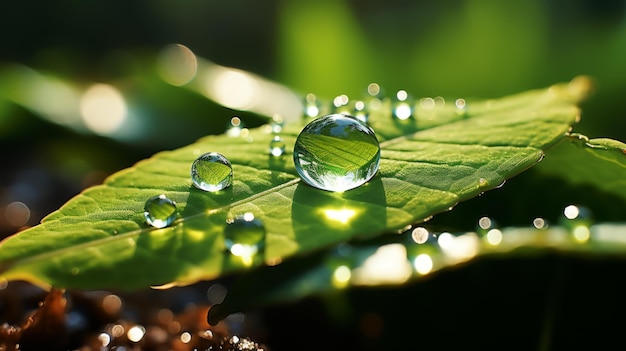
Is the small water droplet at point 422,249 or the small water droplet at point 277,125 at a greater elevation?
the small water droplet at point 277,125

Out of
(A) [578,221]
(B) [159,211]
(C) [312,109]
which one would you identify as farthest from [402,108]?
(B) [159,211]

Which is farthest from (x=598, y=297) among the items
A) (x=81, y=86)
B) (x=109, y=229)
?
(x=81, y=86)

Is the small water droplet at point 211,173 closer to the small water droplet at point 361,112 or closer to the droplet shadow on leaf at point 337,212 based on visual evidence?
the droplet shadow on leaf at point 337,212

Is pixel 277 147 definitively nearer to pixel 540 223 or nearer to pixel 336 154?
pixel 336 154

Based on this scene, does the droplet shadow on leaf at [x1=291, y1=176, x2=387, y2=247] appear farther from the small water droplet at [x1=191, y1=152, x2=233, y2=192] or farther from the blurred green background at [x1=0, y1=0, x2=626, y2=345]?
the blurred green background at [x1=0, y1=0, x2=626, y2=345]

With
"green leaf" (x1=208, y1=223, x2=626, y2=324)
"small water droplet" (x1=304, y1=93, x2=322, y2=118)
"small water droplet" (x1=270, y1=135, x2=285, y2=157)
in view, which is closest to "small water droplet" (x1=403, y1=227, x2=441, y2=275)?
"green leaf" (x1=208, y1=223, x2=626, y2=324)

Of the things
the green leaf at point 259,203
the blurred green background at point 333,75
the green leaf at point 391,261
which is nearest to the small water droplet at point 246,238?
the green leaf at point 259,203
